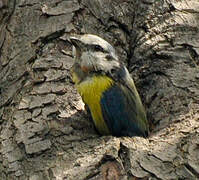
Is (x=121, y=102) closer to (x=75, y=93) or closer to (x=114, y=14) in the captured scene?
(x=75, y=93)

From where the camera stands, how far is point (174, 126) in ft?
12.8

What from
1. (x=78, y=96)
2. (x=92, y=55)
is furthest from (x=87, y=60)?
(x=78, y=96)

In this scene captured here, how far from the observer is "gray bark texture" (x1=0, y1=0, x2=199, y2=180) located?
357 centimetres

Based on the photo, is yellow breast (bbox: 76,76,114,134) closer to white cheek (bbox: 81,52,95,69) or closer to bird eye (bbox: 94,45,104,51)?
white cheek (bbox: 81,52,95,69)

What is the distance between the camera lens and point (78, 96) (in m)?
4.28

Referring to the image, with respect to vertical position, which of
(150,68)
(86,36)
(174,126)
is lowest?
(174,126)

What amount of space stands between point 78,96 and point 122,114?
0.34 metres

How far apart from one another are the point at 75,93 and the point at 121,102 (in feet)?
1.11

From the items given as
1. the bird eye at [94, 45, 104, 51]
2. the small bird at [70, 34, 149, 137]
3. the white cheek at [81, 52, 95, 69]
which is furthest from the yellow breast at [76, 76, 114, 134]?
the bird eye at [94, 45, 104, 51]

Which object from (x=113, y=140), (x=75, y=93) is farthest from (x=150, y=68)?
(x=113, y=140)

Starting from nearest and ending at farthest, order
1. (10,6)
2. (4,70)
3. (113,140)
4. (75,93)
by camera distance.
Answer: (113,140) → (75,93) → (4,70) → (10,6)

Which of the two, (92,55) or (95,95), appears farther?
(92,55)

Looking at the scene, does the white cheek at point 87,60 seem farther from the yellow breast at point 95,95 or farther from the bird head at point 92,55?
the yellow breast at point 95,95

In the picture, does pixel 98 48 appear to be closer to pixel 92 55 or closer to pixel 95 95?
pixel 92 55
